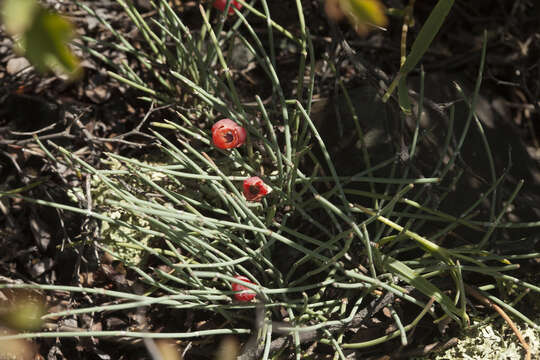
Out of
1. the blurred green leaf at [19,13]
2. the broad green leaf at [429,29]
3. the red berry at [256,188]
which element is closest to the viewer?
the blurred green leaf at [19,13]

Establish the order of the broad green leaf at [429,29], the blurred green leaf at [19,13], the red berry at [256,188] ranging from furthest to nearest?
1. the red berry at [256,188]
2. the broad green leaf at [429,29]
3. the blurred green leaf at [19,13]

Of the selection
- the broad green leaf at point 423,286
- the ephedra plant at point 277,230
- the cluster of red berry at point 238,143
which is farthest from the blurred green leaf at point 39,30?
the broad green leaf at point 423,286

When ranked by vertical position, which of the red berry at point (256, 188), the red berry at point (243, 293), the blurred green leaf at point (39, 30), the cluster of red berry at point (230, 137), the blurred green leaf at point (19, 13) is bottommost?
the red berry at point (243, 293)

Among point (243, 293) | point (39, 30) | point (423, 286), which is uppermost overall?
point (39, 30)

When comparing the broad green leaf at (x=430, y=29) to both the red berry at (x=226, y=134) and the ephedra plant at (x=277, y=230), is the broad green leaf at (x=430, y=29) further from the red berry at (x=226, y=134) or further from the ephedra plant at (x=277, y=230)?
the red berry at (x=226, y=134)

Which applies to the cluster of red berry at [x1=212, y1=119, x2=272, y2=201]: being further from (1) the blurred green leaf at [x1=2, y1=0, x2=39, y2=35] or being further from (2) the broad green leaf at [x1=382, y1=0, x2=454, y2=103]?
(1) the blurred green leaf at [x1=2, y1=0, x2=39, y2=35]

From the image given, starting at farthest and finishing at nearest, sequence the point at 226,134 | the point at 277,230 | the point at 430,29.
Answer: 1. the point at 277,230
2. the point at 226,134
3. the point at 430,29

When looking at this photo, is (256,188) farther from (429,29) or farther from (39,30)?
(39,30)

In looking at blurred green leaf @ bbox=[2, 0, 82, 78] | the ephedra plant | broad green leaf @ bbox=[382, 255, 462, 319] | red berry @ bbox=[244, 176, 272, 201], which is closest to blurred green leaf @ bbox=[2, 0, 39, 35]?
blurred green leaf @ bbox=[2, 0, 82, 78]

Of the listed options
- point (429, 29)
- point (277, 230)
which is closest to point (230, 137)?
point (277, 230)
